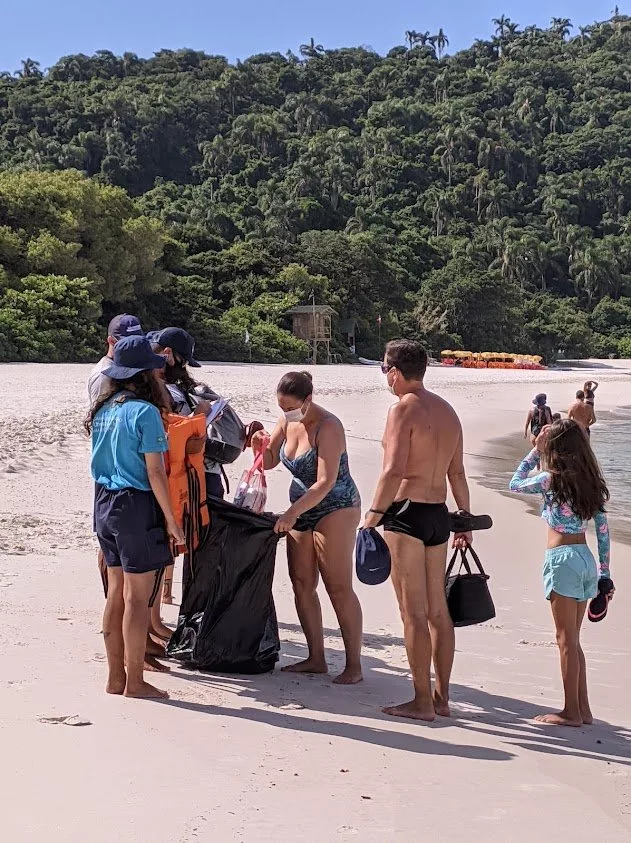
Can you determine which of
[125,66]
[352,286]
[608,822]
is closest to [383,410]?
[608,822]

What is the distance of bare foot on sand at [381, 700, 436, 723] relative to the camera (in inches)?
A: 161

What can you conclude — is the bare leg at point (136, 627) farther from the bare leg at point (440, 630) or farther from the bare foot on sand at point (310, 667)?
the bare leg at point (440, 630)

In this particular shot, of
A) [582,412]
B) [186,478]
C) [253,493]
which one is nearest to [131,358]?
[186,478]

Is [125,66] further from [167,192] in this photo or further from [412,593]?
[412,593]

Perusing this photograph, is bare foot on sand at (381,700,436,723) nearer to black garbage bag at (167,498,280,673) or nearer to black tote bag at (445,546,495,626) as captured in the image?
black tote bag at (445,546,495,626)

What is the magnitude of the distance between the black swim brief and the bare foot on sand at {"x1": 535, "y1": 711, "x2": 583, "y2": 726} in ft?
2.89

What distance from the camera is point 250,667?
4602mm

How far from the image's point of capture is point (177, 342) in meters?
4.94

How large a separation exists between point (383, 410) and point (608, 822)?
20.2 metres

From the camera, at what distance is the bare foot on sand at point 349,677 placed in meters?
4.55

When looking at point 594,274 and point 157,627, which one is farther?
point 594,274

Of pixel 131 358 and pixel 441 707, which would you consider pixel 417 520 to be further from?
pixel 131 358

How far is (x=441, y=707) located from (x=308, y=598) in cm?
82

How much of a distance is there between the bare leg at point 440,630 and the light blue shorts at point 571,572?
1.49 feet
